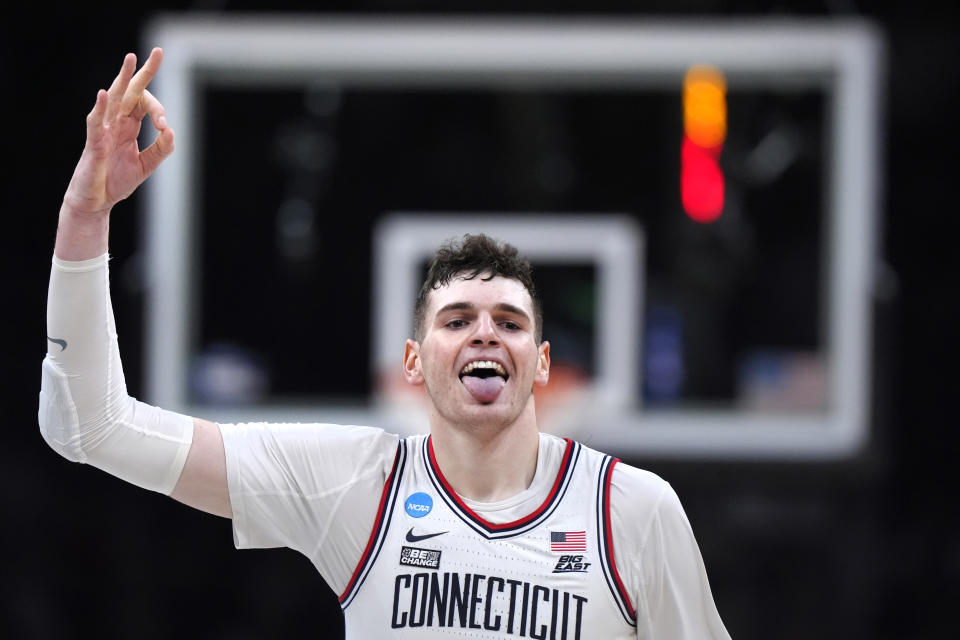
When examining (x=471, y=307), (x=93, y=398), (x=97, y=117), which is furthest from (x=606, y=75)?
(x=93, y=398)

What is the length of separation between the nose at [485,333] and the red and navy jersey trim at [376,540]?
1.18 feet

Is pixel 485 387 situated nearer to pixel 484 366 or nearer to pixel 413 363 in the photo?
pixel 484 366

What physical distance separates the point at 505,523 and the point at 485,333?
41cm

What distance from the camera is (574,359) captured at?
6.12 meters

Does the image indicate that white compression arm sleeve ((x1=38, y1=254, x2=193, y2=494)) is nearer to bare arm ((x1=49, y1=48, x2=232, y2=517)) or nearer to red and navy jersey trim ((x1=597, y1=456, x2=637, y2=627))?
bare arm ((x1=49, y1=48, x2=232, y2=517))

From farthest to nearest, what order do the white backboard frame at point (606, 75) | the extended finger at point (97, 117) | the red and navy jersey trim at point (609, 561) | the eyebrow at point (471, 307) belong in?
the white backboard frame at point (606, 75)
the eyebrow at point (471, 307)
the red and navy jersey trim at point (609, 561)
the extended finger at point (97, 117)

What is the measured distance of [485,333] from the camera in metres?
2.59

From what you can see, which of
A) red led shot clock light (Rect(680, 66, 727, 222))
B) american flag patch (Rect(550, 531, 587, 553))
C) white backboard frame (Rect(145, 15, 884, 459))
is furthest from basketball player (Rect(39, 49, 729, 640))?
red led shot clock light (Rect(680, 66, 727, 222))

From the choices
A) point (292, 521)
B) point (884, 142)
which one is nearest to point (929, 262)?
point (884, 142)

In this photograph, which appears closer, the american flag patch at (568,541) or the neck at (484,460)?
the american flag patch at (568,541)

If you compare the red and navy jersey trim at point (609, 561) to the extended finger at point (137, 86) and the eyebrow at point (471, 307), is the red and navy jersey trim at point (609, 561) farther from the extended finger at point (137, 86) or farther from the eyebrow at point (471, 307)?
the extended finger at point (137, 86)

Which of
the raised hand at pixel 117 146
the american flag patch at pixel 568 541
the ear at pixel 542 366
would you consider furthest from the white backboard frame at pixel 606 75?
the raised hand at pixel 117 146

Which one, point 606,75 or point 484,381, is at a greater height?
point 606,75

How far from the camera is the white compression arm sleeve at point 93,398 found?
2436mm
